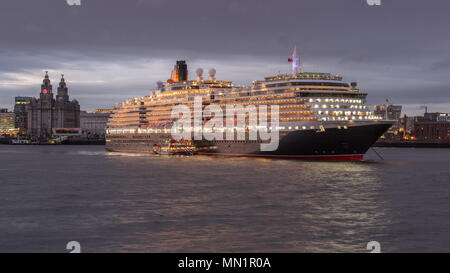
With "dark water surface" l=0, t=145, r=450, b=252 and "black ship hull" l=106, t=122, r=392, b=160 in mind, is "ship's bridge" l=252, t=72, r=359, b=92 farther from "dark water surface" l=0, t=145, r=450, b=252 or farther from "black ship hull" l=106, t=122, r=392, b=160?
"dark water surface" l=0, t=145, r=450, b=252

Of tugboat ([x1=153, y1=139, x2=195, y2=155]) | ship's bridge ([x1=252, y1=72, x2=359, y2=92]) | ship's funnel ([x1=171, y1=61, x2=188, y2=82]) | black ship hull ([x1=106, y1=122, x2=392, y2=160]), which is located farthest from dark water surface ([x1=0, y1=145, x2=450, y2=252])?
ship's funnel ([x1=171, y1=61, x2=188, y2=82])

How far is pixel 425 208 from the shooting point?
Answer: 31.6m

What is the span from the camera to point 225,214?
29062 mm

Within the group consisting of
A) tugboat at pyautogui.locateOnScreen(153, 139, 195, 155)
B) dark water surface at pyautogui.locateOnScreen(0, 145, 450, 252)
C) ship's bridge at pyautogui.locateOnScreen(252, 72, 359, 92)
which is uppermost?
ship's bridge at pyautogui.locateOnScreen(252, 72, 359, 92)

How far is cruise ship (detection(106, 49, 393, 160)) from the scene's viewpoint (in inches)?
2744

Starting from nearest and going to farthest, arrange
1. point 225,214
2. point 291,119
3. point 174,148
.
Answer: point 225,214 → point 291,119 → point 174,148

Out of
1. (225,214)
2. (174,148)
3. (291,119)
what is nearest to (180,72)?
(174,148)

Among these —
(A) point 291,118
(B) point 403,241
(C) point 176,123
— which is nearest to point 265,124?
(A) point 291,118

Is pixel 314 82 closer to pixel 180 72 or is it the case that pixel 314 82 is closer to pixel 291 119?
pixel 291 119

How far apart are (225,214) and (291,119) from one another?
47004mm

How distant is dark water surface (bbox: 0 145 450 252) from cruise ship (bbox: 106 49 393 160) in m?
19.8

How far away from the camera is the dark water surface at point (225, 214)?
22.2 metres
